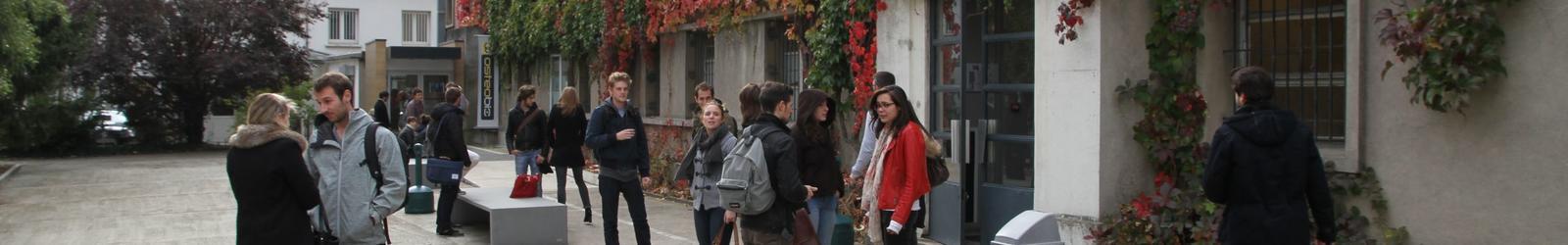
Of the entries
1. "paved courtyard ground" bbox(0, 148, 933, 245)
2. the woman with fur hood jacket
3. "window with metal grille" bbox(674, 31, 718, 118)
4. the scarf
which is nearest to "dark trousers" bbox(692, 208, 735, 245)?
the scarf

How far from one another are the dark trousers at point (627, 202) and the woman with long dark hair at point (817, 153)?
2.07 m

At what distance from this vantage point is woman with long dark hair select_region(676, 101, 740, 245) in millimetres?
7496

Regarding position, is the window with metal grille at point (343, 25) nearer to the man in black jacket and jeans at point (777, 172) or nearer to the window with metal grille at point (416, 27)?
the window with metal grille at point (416, 27)

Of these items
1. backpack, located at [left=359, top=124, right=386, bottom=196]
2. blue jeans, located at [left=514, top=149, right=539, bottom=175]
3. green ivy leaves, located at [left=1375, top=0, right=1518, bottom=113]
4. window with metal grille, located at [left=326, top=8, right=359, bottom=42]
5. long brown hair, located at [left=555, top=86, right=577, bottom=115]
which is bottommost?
blue jeans, located at [left=514, top=149, right=539, bottom=175]

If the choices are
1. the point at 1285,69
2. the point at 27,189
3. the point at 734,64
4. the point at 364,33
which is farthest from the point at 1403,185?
the point at 364,33

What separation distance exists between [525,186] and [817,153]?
4016 millimetres

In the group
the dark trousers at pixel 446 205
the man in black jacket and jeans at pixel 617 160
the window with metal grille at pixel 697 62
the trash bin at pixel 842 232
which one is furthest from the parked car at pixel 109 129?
the trash bin at pixel 842 232

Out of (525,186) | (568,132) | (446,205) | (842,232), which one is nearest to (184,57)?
(446,205)

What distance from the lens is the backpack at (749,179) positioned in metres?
6.84

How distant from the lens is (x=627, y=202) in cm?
969

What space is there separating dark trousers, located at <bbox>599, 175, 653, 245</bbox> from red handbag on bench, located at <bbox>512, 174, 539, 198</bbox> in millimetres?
1370

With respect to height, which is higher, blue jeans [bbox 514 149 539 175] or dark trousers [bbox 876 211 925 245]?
blue jeans [bbox 514 149 539 175]

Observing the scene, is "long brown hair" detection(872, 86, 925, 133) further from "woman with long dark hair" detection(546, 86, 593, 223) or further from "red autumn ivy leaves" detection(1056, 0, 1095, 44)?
"woman with long dark hair" detection(546, 86, 593, 223)

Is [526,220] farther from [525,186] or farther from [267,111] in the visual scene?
[267,111]
